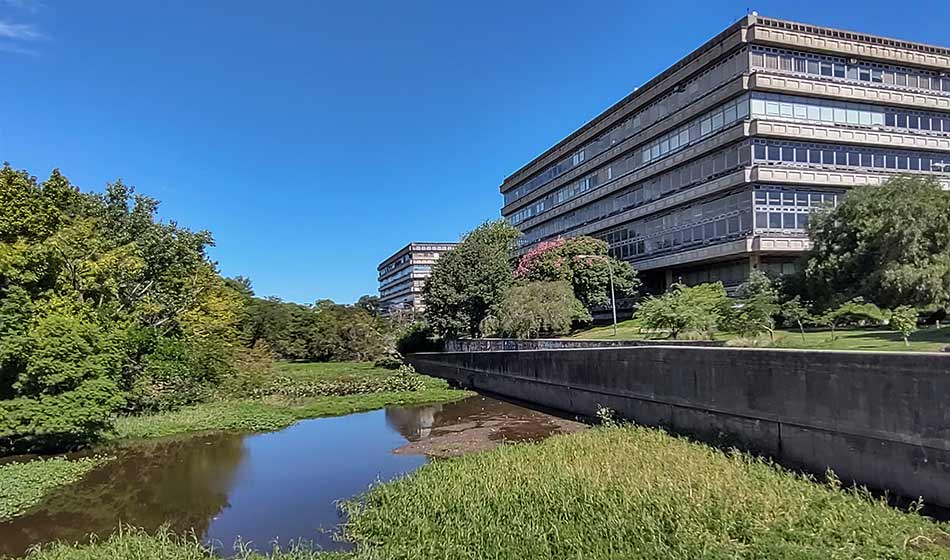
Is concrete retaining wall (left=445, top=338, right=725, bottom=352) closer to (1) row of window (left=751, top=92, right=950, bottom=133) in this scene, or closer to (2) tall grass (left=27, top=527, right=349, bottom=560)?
(2) tall grass (left=27, top=527, right=349, bottom=560)

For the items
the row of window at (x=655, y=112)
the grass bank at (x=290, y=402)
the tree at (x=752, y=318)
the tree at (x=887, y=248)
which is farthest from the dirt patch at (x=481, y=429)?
the row of window at (x=655, y=112)

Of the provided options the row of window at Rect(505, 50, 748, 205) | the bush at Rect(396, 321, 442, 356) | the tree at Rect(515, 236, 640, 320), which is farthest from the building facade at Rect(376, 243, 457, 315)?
the tree at Rect(515, 236, 640, 320)

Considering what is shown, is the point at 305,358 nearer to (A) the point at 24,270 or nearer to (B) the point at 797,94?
(A) the point at 24,270

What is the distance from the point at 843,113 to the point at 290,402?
123 feet

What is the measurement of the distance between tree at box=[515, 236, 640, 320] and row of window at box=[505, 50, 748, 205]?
37.5 feet

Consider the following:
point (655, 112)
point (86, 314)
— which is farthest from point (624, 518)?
point (655, 112)

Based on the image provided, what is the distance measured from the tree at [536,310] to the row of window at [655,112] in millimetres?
16911

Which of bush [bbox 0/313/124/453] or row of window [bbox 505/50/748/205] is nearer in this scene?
bush [bbox 0/313/124/453]

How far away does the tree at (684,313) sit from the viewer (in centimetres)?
2147

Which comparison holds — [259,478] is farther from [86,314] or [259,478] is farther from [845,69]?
[845,69]

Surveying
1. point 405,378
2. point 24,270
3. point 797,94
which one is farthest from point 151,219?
point 797,94

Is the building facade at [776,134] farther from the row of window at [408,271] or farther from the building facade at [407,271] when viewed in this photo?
the row of window at [408,271]

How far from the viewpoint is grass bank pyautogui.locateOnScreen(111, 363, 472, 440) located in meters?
21.1

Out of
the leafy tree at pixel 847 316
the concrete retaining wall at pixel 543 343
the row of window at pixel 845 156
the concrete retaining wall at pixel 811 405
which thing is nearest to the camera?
the concrete retaining wall at pixel 811 405
